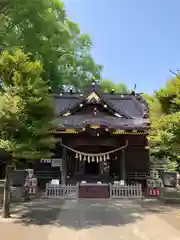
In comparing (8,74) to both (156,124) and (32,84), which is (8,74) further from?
(156,124)

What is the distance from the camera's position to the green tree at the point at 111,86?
44256 millimetres

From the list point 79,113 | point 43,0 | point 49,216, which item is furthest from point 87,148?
point 43,0

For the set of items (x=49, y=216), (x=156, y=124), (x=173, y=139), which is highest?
(x=156, y=124)

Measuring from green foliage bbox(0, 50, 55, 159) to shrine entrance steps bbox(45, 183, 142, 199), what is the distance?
5349 mm

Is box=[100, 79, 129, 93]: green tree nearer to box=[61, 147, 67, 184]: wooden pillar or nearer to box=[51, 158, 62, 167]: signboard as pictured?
box=[51, 158, 62, 167]: signboard

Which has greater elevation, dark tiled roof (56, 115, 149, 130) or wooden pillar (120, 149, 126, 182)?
dark tiled roof (56, 115, 149, 130)

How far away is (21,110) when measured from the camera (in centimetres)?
899

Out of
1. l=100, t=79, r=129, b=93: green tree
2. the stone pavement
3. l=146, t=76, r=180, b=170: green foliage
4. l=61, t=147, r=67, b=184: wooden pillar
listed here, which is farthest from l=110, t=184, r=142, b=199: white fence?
l=100, t=79, r=129, b=93: green tree

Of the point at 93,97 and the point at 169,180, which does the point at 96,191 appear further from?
the point at 93,97

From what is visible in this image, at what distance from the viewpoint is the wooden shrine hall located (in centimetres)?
1619

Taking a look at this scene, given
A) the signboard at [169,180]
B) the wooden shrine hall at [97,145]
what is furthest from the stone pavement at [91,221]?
the wooden shrine hall at [97,145]

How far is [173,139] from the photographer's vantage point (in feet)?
32.6

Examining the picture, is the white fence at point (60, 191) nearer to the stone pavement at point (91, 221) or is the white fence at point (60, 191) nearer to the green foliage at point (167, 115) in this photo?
the stone pavement at point (91, 221)

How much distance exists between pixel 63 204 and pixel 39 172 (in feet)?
18.0
